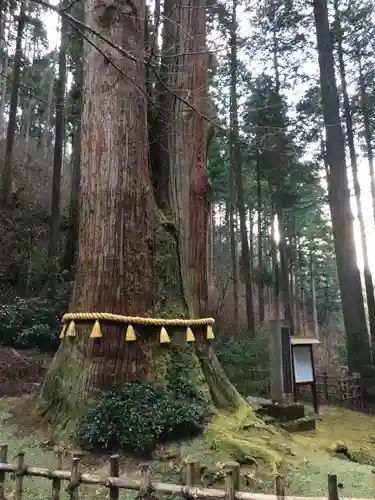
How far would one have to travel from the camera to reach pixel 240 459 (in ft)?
12.0

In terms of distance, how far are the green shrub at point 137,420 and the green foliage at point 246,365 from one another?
5714mm

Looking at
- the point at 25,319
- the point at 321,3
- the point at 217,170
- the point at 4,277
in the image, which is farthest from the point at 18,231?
the point at 321,3

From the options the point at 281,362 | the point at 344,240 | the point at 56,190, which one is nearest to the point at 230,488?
the point at 281,362

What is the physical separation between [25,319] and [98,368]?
6.08m

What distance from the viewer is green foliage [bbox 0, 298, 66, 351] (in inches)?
362

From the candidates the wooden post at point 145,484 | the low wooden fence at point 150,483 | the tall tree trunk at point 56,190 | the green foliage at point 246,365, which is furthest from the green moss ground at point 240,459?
the tall tree trunk at point 56,190

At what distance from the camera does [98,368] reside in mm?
4195

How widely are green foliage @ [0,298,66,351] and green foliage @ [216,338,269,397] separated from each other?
3706 millimetres

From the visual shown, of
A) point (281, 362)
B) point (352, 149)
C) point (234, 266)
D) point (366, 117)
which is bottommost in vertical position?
point (281, 362)

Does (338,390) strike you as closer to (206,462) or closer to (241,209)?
(241,209)

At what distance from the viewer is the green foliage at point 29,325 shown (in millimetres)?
9188

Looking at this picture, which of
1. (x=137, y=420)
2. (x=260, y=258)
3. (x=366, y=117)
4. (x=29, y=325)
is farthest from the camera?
(x=260, y=258)

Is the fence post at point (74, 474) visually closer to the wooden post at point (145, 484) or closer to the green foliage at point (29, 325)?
the wooden post at point (145, 484)

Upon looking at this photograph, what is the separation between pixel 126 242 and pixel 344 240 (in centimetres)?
836
